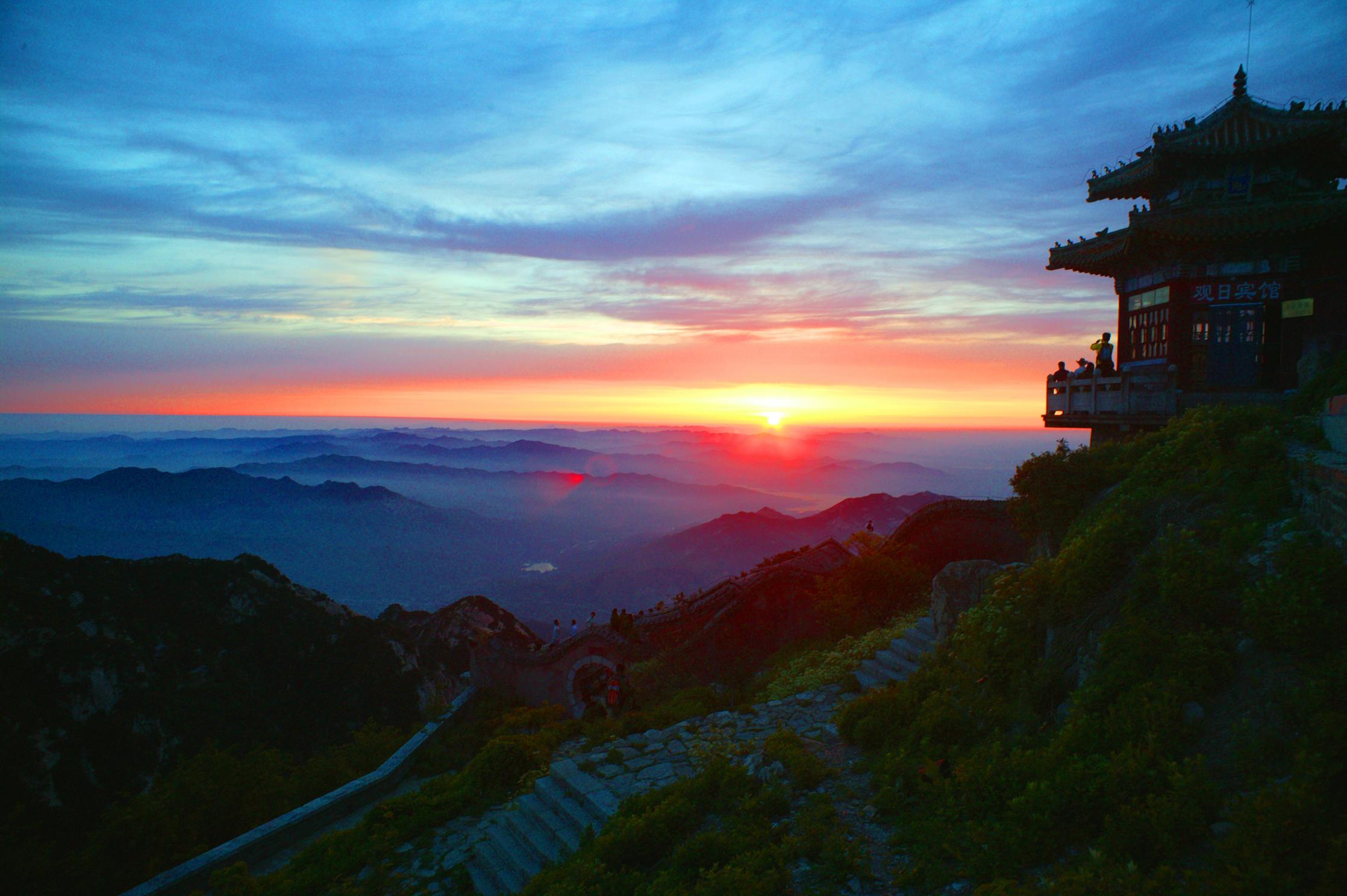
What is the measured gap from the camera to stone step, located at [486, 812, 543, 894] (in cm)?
817

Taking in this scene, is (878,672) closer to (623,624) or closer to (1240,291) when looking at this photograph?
(623,624)

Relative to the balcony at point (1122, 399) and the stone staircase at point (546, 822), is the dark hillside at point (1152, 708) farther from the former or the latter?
the balcony at point (1122, 399)

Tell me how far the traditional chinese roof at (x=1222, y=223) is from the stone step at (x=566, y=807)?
16165 millimetres

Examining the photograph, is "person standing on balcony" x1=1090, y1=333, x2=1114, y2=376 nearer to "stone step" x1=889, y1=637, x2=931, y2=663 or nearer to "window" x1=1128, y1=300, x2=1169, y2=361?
"window" x1=1128, y1=300, x2=1169, y2=361

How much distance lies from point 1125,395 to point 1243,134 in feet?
21.9

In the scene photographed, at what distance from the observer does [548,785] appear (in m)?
9.62

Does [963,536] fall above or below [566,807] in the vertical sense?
above

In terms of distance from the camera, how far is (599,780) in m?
9.30

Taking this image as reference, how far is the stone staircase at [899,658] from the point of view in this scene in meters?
10.6

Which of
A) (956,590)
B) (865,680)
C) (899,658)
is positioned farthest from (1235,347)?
(865,680)

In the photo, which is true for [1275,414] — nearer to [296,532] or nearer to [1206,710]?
[1206,710]

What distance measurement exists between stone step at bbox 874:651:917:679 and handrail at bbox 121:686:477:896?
33.0 feet

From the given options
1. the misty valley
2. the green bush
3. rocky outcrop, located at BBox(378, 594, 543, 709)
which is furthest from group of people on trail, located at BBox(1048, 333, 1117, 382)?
the misty valley

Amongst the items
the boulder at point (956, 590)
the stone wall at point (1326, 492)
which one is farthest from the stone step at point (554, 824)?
the stone wall at point (1326, 492)
